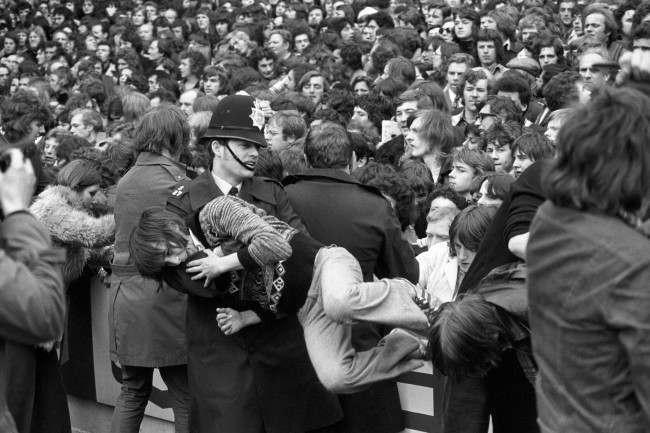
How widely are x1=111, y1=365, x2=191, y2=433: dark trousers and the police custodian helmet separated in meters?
1.56

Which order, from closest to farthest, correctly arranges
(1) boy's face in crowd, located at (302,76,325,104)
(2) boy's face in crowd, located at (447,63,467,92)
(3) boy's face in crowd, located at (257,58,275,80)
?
(2) boy's face in crowd, located at (447,63,467,92) < (1) boy's face in crowd, located at (302,76,325,104) < (3) boy's face in crowd, located at (257,58,275,80)

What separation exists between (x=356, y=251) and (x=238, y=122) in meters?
0.83

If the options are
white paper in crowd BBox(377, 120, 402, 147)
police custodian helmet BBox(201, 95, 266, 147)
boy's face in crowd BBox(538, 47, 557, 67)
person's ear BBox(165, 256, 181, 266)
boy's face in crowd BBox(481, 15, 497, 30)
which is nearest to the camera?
person's ear BBox(165, 256, 181, 266)

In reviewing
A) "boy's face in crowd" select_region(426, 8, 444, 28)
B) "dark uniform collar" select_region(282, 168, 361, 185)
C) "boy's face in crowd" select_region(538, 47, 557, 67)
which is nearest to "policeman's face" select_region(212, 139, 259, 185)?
"dark uniform collar" select_region(282, 168, 361, 185)

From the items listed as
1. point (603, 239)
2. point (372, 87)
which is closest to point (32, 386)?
point (603, 239)

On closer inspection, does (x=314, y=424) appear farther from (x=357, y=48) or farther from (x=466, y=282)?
(x=357, y=48)

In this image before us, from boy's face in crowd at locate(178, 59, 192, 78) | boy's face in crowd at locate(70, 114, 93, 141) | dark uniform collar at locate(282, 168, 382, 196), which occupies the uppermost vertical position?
dark uniform collar at locate(282, 168, 382, 196)

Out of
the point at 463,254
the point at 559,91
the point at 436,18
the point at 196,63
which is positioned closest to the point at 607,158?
the point at 463,254

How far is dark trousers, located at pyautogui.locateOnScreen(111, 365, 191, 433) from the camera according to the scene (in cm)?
582

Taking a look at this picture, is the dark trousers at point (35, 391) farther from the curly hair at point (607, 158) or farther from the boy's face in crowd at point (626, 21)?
the boy's face in crowd at point (626, 21)

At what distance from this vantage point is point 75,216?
19.1 ft

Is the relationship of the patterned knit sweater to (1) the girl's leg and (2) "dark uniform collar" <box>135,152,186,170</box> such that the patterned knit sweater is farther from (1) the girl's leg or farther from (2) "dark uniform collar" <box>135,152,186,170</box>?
(2) "dark uniform collar" <box>135,152,186,170</box>

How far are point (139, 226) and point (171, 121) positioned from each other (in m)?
1.50

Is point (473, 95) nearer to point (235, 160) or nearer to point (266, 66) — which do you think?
point (235, 160)
